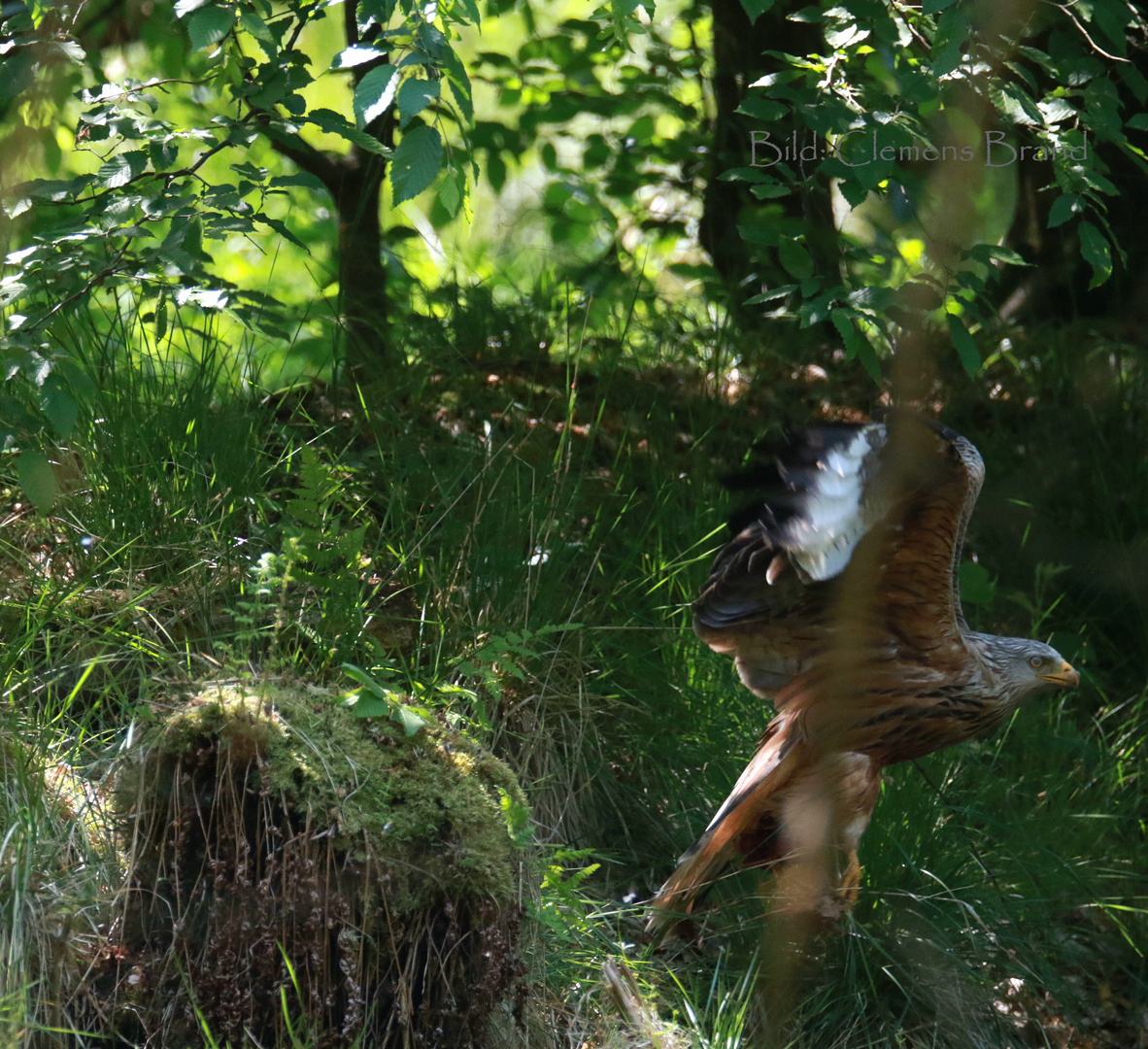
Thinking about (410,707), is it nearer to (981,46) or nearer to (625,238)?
(981,46)

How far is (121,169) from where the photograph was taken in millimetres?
2795

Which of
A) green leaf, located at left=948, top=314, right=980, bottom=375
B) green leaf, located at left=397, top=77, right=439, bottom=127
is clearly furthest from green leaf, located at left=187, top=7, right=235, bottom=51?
green leaf, located at left=948, top=314, right=980, bottom=375

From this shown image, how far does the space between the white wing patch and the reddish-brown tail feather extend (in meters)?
0.67

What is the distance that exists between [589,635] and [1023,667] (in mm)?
1301

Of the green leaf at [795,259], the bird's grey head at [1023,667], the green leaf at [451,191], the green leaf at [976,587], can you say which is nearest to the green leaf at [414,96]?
the green leaf at [451,191]

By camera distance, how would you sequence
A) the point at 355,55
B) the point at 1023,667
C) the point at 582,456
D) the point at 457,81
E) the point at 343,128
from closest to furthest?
the point at 457,81, the point at 355,55, the point at 343,128, the point at 1023,667, the point at 582,456

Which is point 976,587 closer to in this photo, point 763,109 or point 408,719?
point 763,109

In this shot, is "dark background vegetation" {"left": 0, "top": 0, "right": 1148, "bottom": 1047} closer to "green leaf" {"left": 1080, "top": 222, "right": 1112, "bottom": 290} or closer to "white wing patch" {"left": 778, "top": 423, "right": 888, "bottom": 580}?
"green leaf" {"left": 1080, "top": 222, "right": 1112, "bottom": 290}

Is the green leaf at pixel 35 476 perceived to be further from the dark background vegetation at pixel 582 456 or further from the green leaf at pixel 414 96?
the green leaf at pixel 414 96

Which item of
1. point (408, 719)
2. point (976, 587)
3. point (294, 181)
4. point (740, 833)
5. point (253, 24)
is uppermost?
point (253, 24)

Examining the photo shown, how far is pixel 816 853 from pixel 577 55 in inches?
144

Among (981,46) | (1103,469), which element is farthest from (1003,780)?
(981,46)

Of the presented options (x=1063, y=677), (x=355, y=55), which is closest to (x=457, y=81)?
(x=355, y=55)

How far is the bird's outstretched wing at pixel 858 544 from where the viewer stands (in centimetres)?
284
